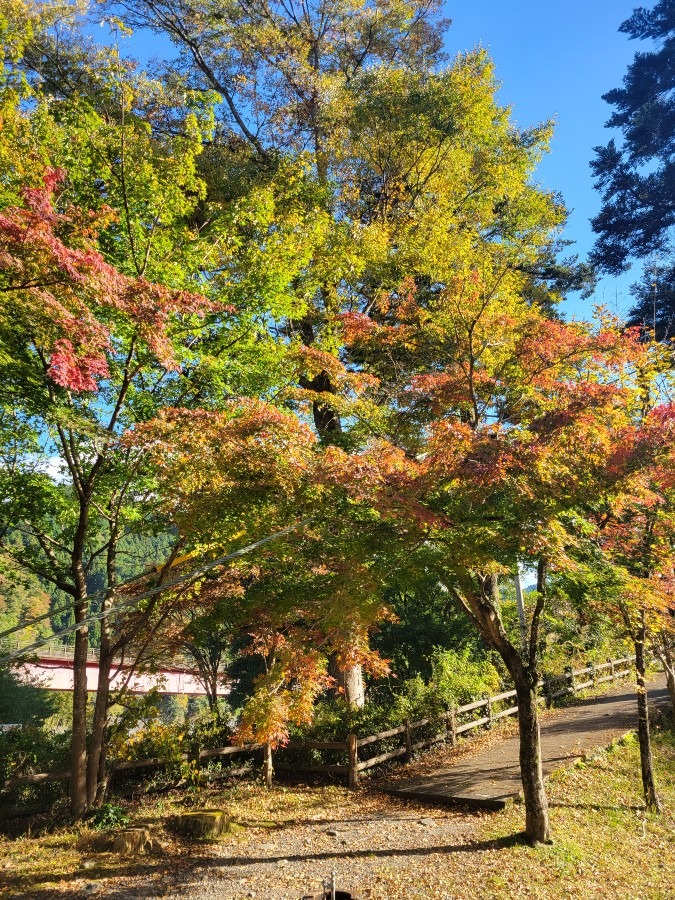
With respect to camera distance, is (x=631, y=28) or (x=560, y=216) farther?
(x=631, y=28)

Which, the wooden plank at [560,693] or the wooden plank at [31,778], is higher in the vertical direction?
the wooden plank at [31,778]

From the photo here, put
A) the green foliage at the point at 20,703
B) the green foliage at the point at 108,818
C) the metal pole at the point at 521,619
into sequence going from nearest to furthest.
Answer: the green foliage at the point at 108,818
the metal pole at the point at 521,619
the green foliage at the point at 20,703

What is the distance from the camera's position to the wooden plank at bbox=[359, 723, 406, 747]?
9.97 m

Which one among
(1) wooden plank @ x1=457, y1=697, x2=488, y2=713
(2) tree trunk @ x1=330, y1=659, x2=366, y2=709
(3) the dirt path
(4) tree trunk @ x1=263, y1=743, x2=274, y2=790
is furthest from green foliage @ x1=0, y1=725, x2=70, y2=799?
(1) wooden plank @ x1=457, y1=697, x2=488, y2=713

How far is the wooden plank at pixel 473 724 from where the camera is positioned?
39.3 ft

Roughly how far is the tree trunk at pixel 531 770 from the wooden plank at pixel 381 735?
3.93 meters

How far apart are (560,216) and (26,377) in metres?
12.8

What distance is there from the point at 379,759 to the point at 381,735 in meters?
0.41

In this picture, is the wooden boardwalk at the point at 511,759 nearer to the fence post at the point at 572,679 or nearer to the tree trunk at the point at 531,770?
the fence post at the point at 572,679

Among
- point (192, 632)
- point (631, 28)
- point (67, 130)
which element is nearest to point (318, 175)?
point (67, 130)

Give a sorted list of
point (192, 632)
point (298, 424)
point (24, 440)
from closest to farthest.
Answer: point (298, 424), point (24, 440), point (192, 632)

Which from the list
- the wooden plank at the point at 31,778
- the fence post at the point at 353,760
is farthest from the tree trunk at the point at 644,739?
the wooden plank at the point at 31,778

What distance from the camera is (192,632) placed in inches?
347

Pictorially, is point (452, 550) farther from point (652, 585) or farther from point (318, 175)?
point (318, 175)
